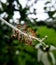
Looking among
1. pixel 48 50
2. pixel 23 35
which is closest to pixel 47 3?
pixel 23 35

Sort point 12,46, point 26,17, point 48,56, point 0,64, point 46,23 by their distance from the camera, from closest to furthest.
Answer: point 48,56
point 26,17
point 46,23
point 12,46
point 0,64

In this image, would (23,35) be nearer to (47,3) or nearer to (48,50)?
(48,50)

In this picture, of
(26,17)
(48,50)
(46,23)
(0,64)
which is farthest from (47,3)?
(48,50)

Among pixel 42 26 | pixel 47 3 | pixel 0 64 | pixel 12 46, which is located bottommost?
pixel 0 64

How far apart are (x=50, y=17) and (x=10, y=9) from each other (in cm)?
38

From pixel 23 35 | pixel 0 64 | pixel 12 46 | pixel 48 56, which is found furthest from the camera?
pixel 0 64

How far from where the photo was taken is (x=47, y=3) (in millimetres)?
2686

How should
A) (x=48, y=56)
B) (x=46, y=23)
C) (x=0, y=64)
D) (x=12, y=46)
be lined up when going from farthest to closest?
1. (x=0, y=64)
2. (x=12, y=46)
3. (x=46, y=23)
4. (x=48, y=56)

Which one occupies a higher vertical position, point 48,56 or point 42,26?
point 42,26

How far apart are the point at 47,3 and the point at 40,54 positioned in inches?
79.8

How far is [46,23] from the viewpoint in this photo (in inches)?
97.5

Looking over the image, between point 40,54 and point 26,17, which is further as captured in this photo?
point 26,17

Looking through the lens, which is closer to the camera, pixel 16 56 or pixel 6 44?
pixel 6 44

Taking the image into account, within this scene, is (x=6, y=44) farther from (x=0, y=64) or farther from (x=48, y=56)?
(x=48, y=56)
